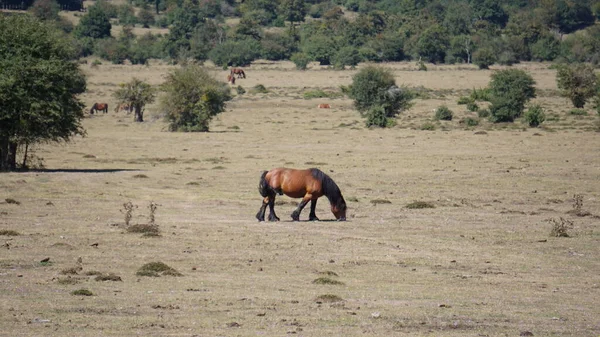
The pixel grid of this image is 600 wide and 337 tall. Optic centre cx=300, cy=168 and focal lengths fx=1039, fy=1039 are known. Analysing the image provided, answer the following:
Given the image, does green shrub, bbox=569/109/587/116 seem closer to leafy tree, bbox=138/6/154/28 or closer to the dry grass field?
the dry grass field

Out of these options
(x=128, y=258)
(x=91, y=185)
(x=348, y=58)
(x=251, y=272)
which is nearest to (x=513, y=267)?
(x=251, y=272)

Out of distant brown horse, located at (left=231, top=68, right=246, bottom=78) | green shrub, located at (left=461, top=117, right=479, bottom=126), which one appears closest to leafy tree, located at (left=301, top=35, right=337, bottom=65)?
distant brown horse, located at (left=231, top=68, right=246, bottom=78)

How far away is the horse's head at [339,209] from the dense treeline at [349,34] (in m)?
89.5

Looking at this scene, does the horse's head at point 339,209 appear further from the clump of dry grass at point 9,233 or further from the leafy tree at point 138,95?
the leafy tree at point 138,95

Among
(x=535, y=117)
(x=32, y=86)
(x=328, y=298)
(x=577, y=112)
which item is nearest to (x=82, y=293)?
(x=328, y=298)

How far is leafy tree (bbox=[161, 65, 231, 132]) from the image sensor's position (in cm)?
5447

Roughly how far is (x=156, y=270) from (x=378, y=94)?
151ft

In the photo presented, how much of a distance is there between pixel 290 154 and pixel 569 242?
22.1m

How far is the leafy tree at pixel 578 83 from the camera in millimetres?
69062

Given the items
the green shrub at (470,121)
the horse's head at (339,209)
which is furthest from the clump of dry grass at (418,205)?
the green shrub at (470,121)

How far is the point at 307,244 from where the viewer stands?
67.2 feet

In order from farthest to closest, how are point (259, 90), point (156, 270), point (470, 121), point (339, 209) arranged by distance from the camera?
point (259, 90)
point (470, 121)
point (339, 209)
point (156, 270)

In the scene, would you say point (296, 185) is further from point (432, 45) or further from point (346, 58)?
point (432, 45)

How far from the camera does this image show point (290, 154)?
140ft
